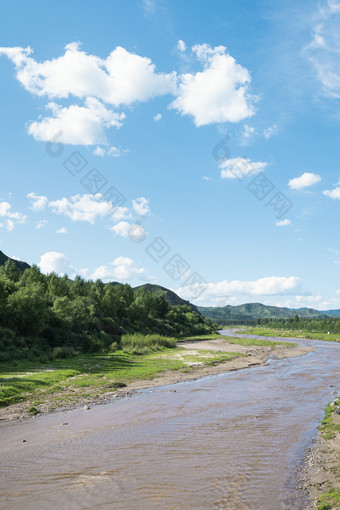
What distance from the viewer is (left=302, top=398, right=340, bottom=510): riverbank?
12.5 metres

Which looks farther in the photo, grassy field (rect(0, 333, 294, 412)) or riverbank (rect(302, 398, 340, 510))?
grassy field (rect(0, 333, 294, 412))

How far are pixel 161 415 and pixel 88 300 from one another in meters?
67.7

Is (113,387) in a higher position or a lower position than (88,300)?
lower

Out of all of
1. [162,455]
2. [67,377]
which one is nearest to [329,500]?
[162,455]

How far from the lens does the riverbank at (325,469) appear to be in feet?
41.1

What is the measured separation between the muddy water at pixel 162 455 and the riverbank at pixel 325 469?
0.64 metres

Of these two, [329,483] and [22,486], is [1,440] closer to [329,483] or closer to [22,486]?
[22,486]

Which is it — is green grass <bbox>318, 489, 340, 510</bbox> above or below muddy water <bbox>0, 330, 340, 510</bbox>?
above

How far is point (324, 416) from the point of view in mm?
25469

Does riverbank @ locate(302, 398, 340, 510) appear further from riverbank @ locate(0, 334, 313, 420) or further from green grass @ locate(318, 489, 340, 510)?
riverbank @ locate(0, 334, 313, 420)

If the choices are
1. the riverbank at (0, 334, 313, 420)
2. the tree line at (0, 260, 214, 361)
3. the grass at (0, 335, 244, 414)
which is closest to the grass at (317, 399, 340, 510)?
the riverbank at (0, 334, 313, 420)

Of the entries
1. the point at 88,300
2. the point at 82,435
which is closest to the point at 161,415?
the point at 82,435

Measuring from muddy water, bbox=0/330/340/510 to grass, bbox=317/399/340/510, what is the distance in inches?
29.7

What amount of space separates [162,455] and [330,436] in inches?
409
